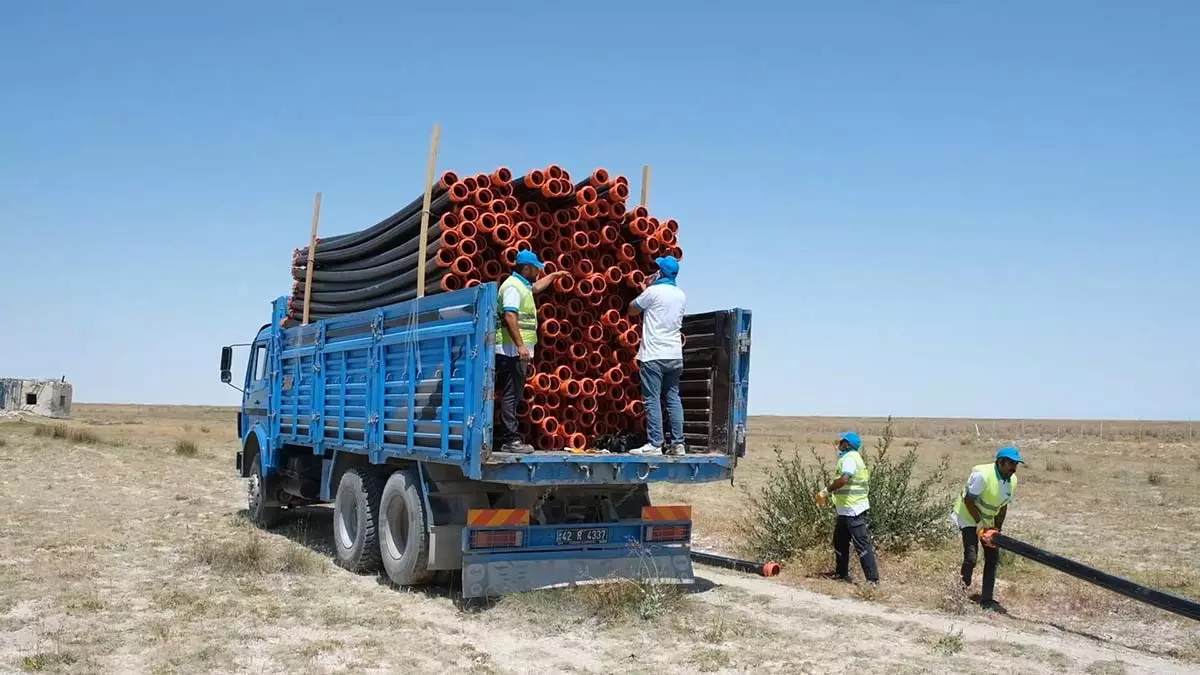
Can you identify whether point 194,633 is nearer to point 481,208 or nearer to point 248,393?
point 481,208

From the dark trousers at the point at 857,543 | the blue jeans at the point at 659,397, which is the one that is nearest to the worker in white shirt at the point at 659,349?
the blue jeans at the point at 659,397

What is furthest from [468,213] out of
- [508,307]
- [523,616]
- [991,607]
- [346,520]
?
[991,607]

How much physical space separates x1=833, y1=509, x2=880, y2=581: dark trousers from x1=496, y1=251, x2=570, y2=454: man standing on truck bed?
3.44m

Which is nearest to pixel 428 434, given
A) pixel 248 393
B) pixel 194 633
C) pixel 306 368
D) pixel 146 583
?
pixel 194 633

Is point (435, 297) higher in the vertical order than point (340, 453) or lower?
higher

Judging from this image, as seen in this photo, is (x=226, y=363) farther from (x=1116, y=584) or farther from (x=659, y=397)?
(x=1116, y=584)

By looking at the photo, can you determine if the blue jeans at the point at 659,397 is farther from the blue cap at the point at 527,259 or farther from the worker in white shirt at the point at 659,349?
the blue cap at the point at 527,259

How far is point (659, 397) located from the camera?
29.3 ft

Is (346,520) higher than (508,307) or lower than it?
lower

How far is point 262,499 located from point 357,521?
12.7ft

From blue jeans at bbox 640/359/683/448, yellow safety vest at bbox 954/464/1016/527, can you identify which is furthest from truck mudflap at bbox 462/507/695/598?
yellow safety vest at bbox 954/464/1016/527

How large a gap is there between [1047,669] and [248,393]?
10917 millimetres

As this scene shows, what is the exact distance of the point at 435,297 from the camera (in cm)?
871

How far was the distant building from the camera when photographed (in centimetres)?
5184
